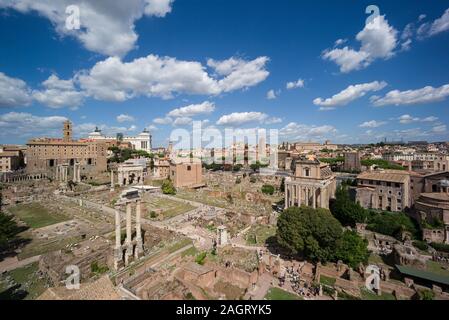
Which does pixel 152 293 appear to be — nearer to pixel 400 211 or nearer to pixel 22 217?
pixel 22 217

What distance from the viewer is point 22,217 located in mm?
31625

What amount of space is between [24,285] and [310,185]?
30653 millimetres

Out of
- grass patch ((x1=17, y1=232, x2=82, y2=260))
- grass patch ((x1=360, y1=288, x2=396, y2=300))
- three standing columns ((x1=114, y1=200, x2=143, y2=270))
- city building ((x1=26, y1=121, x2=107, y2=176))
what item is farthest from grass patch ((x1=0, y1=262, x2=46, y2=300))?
city building ((x1=26, y1=121, x2=107, y2=176))

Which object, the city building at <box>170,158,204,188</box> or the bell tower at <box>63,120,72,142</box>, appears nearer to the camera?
the city building at <box>170,158,204,188</box>

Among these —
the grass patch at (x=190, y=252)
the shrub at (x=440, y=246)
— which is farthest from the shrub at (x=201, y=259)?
the shrub at (x=440, y=246)

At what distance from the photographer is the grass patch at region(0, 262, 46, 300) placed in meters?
15.2

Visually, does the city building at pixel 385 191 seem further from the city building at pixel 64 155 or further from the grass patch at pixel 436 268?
the city building at pixel 64 155

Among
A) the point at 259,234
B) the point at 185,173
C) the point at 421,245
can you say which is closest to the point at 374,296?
the point at 421,245

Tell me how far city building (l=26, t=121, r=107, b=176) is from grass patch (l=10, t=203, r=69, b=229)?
23.8 metres

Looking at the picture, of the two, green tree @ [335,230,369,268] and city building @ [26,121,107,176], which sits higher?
city building @ [26,121,107,176]

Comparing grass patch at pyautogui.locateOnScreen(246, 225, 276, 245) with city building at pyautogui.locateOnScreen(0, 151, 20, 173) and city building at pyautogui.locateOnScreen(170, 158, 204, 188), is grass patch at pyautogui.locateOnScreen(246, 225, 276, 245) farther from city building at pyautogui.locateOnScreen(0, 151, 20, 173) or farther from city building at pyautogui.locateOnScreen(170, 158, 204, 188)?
city building at pyautogui.locateOnScreen(0, 151, 20, 173)

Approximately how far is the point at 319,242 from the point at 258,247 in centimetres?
632

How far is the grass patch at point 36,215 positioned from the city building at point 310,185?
104 feet
